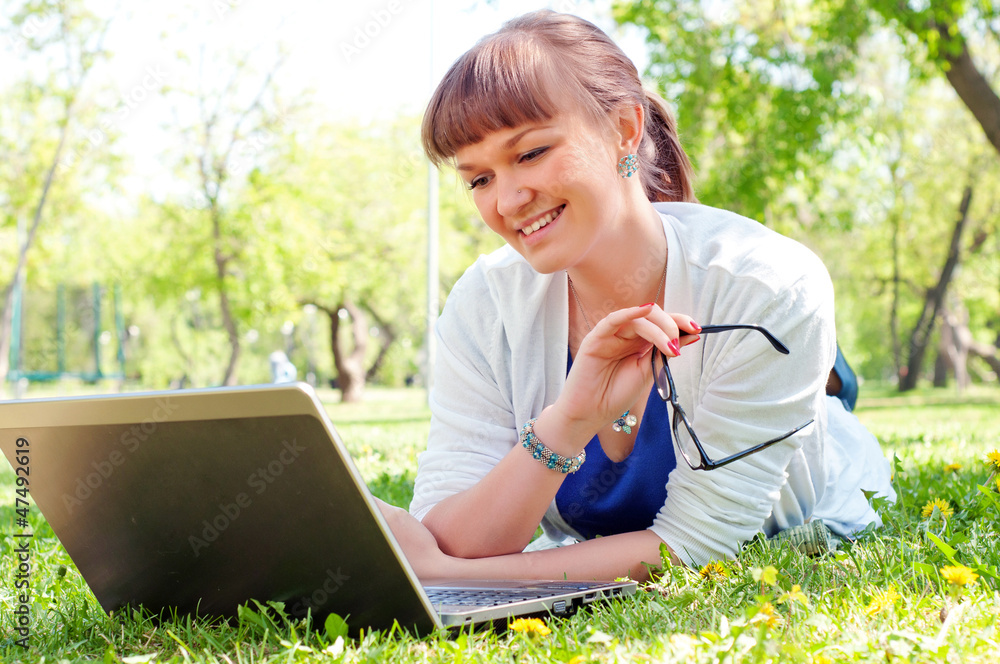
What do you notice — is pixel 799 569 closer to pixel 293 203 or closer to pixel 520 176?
pixel 520 176

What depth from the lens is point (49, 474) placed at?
1607mm

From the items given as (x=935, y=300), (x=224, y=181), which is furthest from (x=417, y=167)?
(x=935, y=300)

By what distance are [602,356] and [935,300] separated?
70.0 feet

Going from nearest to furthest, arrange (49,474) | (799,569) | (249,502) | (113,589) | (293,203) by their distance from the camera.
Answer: (249,502) → (49,474) → (113,589) → (799,569) → (293,203)

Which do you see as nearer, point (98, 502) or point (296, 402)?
point (296, 402)

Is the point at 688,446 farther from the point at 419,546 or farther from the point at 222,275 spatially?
the point at 222,275

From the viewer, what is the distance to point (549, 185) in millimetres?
2236

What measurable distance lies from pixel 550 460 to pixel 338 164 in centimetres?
2196

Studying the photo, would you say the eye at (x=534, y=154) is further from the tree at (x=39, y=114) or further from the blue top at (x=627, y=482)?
the tree at (x=39, y=114)

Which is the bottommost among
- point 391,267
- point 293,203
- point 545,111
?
point 391,267

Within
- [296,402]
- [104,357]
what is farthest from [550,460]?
[104,357]

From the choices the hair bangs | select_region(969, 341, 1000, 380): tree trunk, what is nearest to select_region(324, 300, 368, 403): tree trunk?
select_region(969, 341, 1000, 380): tree trunk

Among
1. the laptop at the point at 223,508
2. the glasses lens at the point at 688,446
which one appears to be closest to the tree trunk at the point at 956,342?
the glasses lens at the point at 688,446

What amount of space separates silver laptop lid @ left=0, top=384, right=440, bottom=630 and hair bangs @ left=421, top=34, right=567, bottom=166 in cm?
114
